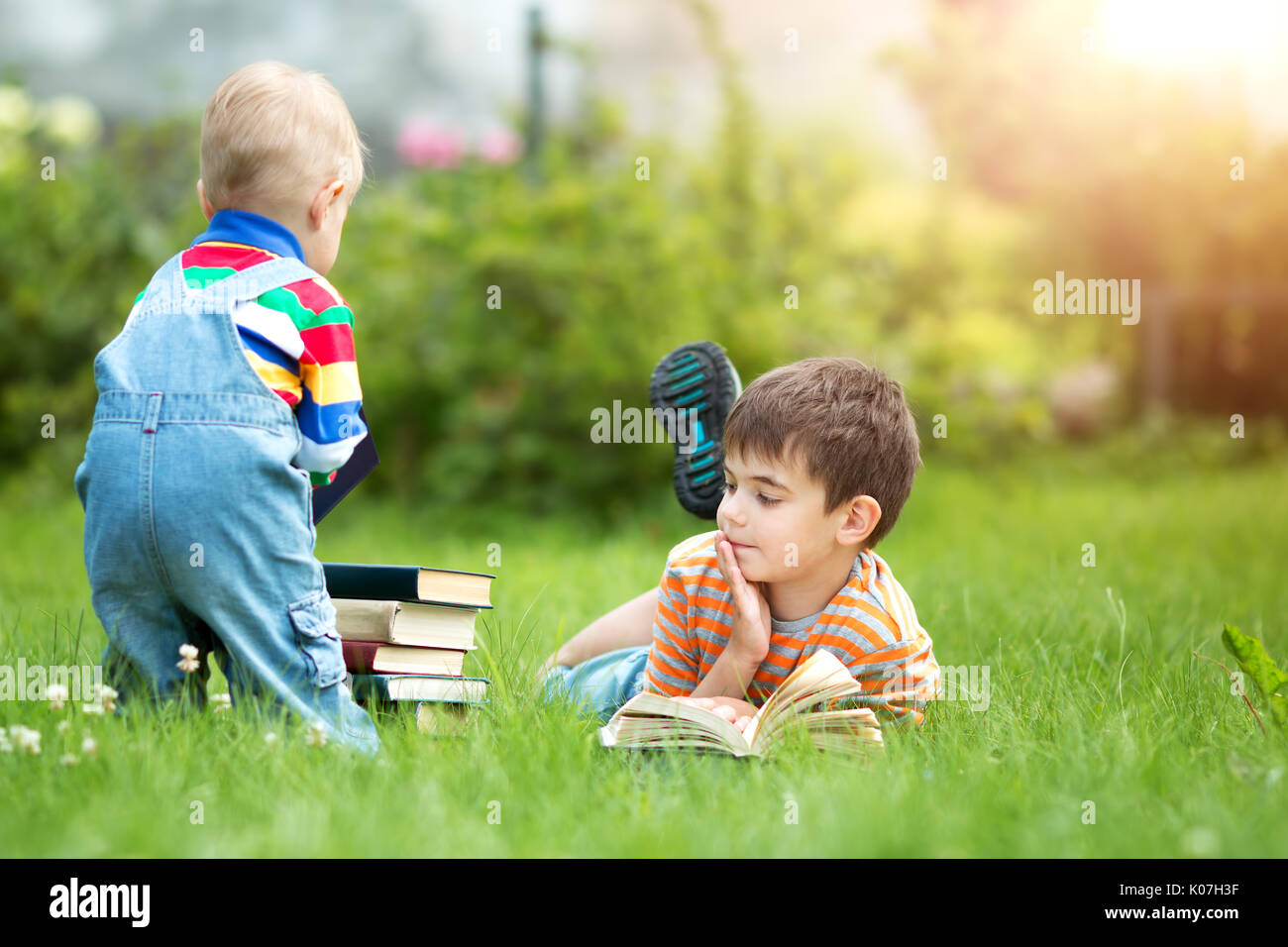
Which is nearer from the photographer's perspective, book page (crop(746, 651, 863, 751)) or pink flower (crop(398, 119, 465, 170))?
book page (crop(746, 651, 863, 751))

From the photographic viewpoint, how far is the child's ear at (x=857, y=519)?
94.1 inches

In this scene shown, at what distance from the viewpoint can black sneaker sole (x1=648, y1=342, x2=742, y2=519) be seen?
2846mm

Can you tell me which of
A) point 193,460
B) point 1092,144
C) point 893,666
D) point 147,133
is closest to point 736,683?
point 893,666

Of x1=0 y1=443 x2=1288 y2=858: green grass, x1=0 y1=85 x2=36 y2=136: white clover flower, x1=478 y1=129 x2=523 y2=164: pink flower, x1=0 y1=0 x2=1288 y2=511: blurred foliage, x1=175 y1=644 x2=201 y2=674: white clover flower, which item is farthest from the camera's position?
x1=0 y1=85 x2=36 y2=136: white clover flower

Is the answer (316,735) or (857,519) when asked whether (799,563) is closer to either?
(857,519)

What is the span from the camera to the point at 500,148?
21.2 ft

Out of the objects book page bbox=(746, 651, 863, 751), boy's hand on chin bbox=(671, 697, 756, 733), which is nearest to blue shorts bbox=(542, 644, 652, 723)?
boy's hand on chin bbox=(671, 697, 756, 733)

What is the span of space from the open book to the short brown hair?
37cm

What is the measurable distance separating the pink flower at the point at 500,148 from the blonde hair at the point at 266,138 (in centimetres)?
414

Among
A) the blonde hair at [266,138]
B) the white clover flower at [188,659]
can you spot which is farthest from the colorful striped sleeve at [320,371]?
the white clover flower at [188,659]
